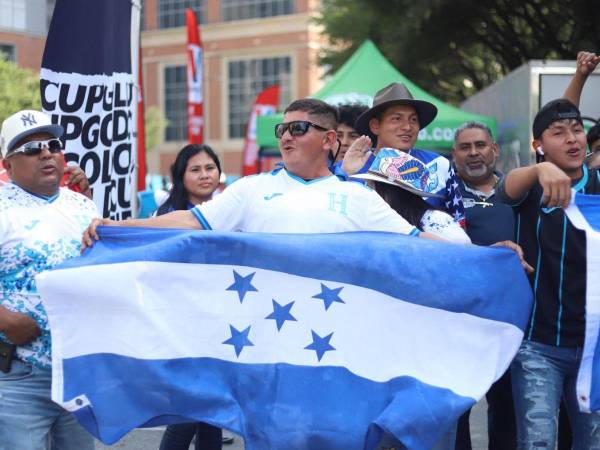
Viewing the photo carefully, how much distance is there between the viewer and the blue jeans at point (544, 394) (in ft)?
12.4

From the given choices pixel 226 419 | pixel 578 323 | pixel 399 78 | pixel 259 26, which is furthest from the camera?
pixel 259 26

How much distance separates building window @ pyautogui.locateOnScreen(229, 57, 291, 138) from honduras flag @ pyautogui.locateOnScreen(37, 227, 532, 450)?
50777mm

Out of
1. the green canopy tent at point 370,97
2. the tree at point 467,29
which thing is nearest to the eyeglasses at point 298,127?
the green canopy tent at point 370,97

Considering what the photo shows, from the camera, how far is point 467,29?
66.7 feet

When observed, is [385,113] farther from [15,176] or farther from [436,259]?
[15,176]

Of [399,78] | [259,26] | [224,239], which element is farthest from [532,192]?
[259,26]

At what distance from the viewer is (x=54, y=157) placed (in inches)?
152

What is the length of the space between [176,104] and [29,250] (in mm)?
54331

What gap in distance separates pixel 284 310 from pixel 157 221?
701 millimetres

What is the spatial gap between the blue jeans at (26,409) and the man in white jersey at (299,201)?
593 millimetres

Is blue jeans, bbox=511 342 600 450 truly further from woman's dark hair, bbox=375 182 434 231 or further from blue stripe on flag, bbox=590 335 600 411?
woman's dark hair, bbox=375 182 434 231

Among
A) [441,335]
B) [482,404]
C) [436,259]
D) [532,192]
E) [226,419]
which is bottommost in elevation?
[482,404]

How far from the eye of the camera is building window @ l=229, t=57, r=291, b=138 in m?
54.5

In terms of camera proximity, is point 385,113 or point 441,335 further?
point 385,113
